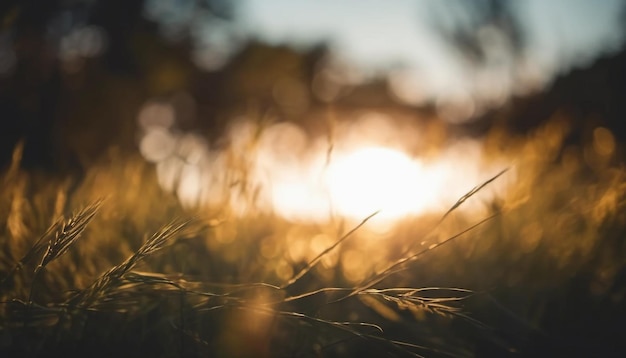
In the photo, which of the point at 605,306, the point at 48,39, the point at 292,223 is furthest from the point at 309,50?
the point at 605,306

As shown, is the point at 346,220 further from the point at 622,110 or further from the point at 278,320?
the point at 622,110

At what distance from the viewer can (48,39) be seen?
158 inches

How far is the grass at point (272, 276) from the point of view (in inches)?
24.0

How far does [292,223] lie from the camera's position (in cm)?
142

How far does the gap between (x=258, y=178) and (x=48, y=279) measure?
1.22ft

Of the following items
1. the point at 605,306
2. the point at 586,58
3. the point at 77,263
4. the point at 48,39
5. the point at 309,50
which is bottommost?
the point at 77,263

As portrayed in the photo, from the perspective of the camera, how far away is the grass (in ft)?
2.00

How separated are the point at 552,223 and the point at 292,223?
585mm

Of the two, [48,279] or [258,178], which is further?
[258,178]

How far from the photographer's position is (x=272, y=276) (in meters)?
0.99

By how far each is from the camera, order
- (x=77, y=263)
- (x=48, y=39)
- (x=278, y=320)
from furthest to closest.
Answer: (x=48, y=39) < (x=77, y=263) < (x=278, y=320)

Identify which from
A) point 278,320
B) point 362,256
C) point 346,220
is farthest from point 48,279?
point 362,256

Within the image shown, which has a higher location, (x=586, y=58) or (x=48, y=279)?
(x=586, y=58)

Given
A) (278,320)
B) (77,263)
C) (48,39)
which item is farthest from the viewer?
(48,39)
